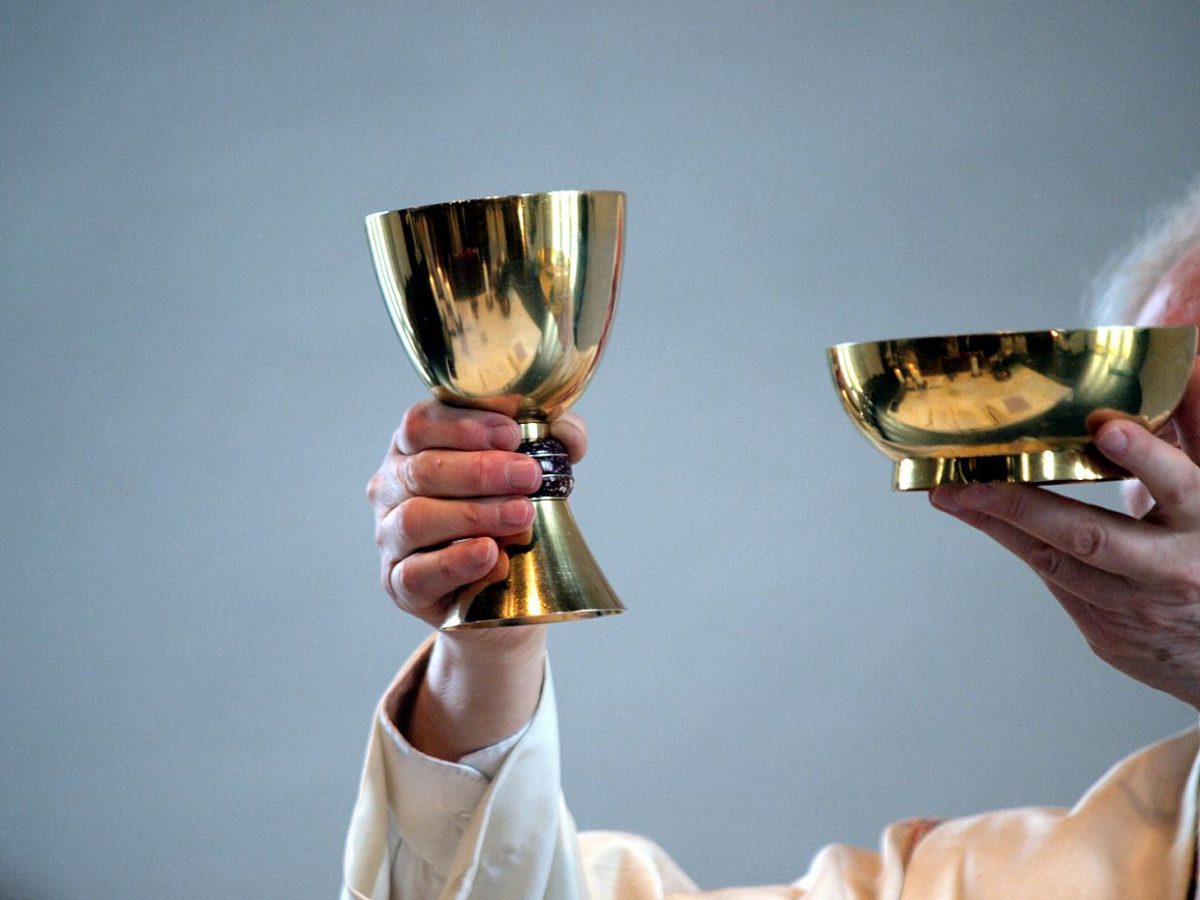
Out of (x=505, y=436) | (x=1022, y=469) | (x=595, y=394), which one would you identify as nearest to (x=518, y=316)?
(x=505, y=436)

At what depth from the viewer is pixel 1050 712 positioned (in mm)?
2623

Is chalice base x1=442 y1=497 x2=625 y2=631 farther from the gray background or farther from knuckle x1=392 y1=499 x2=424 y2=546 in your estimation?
the gray background

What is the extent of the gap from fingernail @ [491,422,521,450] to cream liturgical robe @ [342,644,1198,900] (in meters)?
0.32

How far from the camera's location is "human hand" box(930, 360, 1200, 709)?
752 mm

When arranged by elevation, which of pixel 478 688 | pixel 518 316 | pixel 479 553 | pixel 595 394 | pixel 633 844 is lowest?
pixel 633 844

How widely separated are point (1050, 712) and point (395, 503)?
2024 millimetres

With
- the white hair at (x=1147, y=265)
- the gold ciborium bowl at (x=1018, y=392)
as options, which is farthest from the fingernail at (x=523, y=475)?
the white hair at (x=1147, y=265)

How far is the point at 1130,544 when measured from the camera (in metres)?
0.80

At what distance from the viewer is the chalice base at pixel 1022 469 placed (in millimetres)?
757

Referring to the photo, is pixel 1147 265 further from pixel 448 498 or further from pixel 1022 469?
pixel 448 498

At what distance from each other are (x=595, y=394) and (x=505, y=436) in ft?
6.04

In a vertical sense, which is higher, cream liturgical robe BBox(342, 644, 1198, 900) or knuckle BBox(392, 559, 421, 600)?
knuckle BBox(392, 559, 421, 600)

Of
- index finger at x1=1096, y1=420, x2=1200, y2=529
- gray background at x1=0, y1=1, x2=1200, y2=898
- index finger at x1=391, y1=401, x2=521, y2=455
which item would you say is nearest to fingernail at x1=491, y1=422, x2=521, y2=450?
index finger at x1=391, y1=401, x2=521, y2=455

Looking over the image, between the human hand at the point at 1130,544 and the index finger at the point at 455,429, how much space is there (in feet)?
0.81
